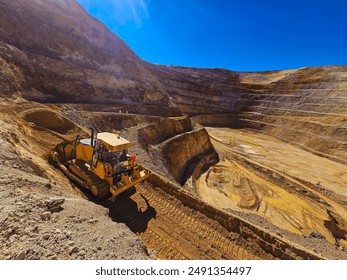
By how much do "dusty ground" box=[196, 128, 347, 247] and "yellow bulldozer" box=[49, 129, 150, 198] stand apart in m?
8.43

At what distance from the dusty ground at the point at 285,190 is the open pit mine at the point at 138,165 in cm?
13

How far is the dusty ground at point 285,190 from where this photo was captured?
13.4 meters

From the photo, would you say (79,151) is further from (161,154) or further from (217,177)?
(217,177)

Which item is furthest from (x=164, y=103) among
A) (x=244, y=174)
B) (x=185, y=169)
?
(x=244, y=174)

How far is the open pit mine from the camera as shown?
4.36m

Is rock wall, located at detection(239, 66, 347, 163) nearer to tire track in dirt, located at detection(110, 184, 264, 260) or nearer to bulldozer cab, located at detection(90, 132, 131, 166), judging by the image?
tire track in dirt, located at detection(110, 184, 264, 260)

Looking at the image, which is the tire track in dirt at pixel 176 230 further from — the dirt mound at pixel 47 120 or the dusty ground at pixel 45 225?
the dirt mound at pixel 47 120

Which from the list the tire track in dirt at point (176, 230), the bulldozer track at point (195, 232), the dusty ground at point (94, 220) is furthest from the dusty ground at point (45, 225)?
the bulldozer track at point (195, 232)

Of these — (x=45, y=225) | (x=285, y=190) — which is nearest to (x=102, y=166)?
(x=45, y=225)

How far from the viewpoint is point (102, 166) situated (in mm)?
7016

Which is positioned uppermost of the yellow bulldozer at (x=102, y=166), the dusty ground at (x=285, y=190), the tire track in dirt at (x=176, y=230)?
the yellow bulldozer at (x=102, y=166)

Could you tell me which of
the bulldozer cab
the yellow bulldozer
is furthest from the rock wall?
the bulldozer cab

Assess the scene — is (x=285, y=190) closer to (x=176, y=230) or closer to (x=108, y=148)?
(x=176, y=230)

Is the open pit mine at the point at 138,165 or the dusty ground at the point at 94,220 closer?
the dusty ground at the point at 94,220
